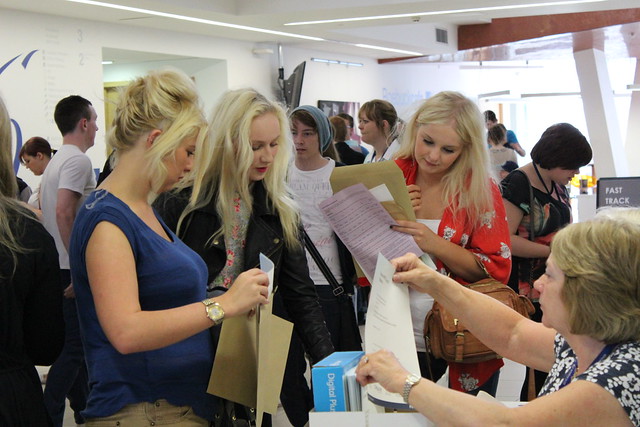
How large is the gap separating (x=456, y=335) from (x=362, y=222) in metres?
0.48

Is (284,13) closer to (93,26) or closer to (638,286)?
(93,26)

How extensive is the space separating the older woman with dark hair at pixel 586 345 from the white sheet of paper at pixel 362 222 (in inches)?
33.3

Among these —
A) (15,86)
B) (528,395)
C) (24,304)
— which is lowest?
(528,395)

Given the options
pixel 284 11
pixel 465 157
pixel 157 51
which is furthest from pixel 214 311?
pixel 157 51

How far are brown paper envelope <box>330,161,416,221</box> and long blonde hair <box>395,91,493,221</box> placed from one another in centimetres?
18

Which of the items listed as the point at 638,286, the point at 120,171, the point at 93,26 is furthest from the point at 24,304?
the point at 93,26

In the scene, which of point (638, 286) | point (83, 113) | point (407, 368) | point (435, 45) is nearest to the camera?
point (638, 286)

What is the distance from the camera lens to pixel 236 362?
1.87 m

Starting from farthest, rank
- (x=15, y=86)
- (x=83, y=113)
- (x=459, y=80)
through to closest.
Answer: (x=459, y=80) < (x=15, y=86) < (x=83, y=113)

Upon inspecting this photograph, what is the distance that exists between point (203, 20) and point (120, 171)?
8.02 meters

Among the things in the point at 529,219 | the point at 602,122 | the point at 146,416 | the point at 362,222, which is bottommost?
the point at 146,416

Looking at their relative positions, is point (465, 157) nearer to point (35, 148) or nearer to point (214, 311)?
point (214, 311)

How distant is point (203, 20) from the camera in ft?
31.0

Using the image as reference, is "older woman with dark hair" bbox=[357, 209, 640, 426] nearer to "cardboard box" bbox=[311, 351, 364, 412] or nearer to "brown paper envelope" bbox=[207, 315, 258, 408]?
"cardboard box" bbox=[311, 351, 364, 412]
